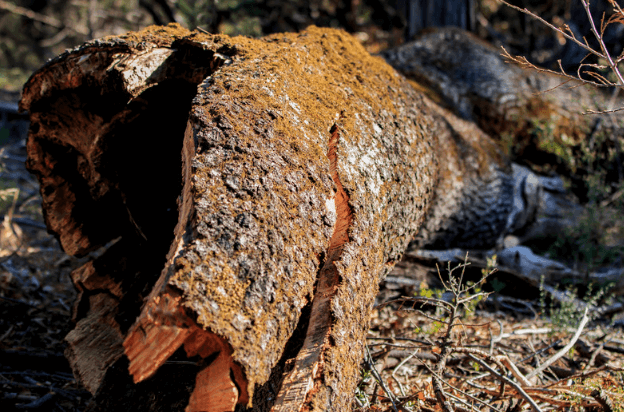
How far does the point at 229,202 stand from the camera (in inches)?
55.6

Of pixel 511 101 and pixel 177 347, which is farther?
pixel 511 101

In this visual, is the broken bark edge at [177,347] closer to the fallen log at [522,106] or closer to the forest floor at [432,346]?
the forest floor at [432,346]

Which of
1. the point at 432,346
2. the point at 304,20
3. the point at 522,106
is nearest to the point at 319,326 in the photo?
the point at 432,346

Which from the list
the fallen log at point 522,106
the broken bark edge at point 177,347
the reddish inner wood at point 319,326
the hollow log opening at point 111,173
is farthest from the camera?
the fallen log at point 522,106

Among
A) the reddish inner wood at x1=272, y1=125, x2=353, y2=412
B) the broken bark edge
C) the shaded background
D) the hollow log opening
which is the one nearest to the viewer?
the broken bark edge

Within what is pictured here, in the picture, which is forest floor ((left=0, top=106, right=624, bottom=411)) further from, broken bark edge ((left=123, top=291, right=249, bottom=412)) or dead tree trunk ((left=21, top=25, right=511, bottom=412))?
broken bark edge ((left=123, top=291, right=249, bottom=412))

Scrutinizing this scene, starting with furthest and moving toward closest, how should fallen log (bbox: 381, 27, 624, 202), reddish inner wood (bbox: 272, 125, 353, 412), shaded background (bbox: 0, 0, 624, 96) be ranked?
shaded background (bbox: 0, 0, 624, 96), fallen log (bbox: 381, 27, 624, 202), reddish inner wood (bbox: 272, 125, 353, 412)

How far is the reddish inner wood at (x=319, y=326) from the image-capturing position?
1354 mm

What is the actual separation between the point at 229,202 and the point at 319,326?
1.76ft

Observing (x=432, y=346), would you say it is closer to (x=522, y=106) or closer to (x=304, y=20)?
(x=522, y=106)

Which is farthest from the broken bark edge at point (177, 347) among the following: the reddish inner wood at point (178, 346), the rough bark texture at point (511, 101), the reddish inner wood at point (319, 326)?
the rough bark texture at point (511, 101)

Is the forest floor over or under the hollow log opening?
under

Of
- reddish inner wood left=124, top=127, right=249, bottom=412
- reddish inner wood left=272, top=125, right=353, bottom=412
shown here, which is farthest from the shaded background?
reddish inner wood left=124, top=127, right=249, bottom=412

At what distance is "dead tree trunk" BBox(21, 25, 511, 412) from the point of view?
1.26 m
